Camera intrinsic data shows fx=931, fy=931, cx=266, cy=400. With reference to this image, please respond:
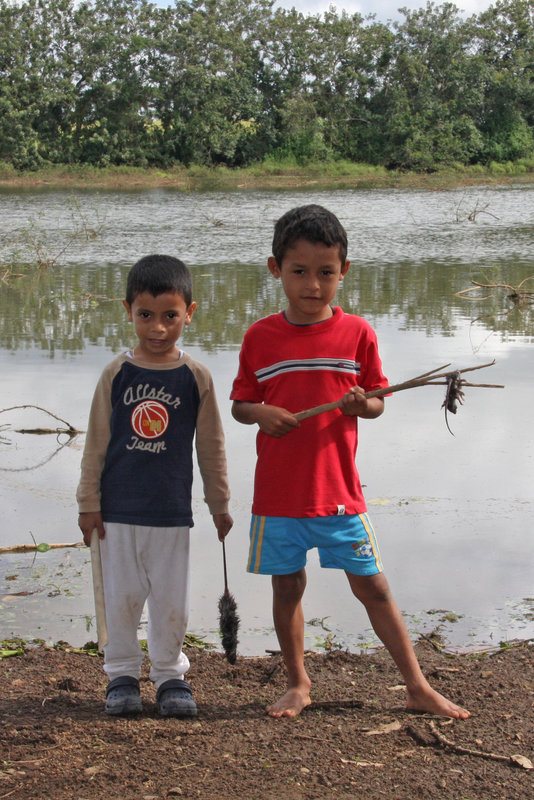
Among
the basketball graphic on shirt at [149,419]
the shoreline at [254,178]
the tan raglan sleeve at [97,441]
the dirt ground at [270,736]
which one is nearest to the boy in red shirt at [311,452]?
the dirt ground at [270,736]

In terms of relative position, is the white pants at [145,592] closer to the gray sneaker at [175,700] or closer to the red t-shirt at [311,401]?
the gray sneaker at [175,700]

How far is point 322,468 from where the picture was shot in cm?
274

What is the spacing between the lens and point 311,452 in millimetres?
2744

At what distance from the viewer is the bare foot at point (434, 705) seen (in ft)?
8.88

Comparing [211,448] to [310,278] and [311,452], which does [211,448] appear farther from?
[310,278]

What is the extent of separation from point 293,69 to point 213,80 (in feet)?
13.8

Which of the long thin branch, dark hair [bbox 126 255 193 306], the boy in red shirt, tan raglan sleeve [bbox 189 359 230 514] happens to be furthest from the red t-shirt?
the long thin branch

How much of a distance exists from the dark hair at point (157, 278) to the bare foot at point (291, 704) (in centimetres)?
125

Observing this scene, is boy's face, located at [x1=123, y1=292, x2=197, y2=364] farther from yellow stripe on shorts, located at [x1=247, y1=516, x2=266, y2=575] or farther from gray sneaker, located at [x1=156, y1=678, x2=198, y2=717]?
gray sneaker, located at [x1=156, y1=678, x2=198, y2=717]

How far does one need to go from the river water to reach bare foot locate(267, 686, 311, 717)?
1.63 ft

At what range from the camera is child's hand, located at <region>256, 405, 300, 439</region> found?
8.76ft

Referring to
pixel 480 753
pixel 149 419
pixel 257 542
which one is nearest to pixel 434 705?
pixel 480 753

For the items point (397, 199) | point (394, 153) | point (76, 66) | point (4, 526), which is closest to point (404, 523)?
point (4, 526)

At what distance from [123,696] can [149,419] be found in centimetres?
82
